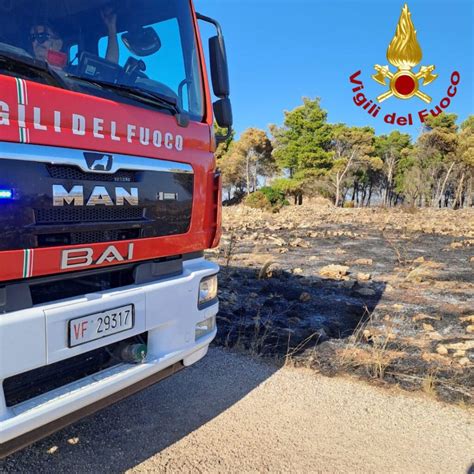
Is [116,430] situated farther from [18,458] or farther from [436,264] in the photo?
[436,264]

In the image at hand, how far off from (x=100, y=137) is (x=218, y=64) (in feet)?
4.94

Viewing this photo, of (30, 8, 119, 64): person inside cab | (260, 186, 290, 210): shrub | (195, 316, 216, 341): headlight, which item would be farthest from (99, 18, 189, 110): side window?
(260, 186, 290, 210): shrub

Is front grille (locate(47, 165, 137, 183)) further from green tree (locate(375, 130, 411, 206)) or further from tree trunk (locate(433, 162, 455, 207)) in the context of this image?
green tree (locate(375, 130, 411, 206))

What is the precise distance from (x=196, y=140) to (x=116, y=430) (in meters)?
1.99

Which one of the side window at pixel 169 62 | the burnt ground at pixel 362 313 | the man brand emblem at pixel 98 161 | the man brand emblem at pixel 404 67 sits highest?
the man brand emblem at pixel 404 67

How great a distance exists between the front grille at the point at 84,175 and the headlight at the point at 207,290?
0.92m

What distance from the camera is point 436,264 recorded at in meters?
8.77

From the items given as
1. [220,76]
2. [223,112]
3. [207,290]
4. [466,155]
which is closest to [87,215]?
[207,290]

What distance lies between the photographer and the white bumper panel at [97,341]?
1.90 meters

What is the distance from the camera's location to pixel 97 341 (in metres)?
2.23

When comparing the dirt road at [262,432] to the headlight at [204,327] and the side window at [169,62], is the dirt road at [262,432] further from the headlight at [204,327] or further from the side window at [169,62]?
the side window at [169,62]

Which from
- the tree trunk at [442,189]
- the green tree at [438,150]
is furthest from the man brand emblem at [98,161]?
the green tree at [438,150]

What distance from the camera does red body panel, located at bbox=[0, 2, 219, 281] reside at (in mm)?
1922

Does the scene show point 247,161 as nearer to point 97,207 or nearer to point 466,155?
point 466,155
